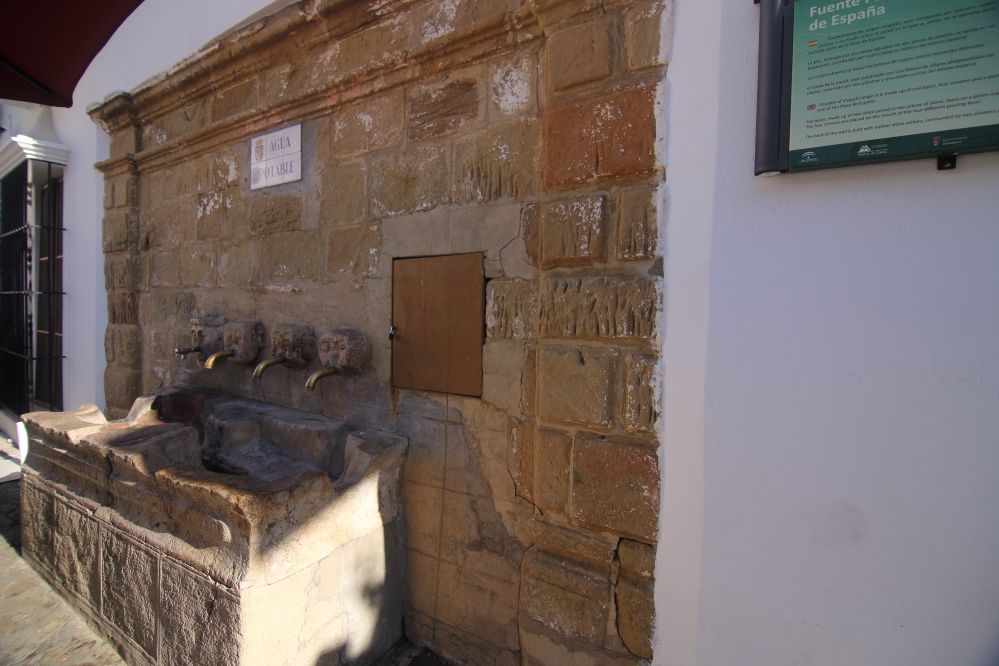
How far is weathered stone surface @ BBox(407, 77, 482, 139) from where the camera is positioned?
1903 millimetres

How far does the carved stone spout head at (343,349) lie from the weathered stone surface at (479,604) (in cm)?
92

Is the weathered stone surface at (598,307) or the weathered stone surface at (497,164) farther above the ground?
the weathered stone surface at (497,164)

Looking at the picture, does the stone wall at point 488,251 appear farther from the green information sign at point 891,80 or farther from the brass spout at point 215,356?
the green information sign at point 891,80

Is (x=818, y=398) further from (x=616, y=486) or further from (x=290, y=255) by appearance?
(x=290, y=255)

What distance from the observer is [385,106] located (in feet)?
7.06

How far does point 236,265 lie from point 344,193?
36.9 inches

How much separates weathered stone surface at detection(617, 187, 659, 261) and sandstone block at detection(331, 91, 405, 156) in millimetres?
1113

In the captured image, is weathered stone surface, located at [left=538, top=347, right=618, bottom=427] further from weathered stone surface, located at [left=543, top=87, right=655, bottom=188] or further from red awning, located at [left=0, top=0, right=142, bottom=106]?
red awning, located at [left=0, top=0, right=142, bottom=106]

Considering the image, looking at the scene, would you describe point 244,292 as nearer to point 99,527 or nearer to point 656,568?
point 99,527

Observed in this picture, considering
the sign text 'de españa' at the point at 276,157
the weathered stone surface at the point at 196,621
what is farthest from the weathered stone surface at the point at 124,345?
the weathered stone surface at the point at 196,621

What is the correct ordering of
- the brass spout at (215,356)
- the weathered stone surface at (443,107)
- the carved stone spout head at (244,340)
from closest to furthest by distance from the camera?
the weathered stone surface at (443,107), the brass spout at (215,356), the carved stone spout head at (244,340)

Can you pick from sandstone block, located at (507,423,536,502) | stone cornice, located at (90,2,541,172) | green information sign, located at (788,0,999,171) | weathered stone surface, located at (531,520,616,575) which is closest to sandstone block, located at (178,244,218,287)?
stone cornice, located at (90,2,541,172)

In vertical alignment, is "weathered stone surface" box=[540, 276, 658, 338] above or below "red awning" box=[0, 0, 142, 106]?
below

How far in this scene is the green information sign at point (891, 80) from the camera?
1.02m
